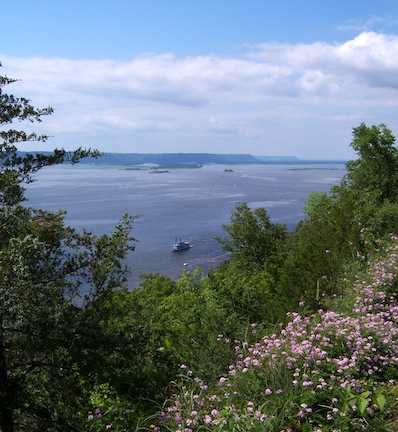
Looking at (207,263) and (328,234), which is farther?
(207,263)

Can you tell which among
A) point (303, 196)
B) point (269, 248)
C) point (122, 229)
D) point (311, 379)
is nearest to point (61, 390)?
point (122, 229)

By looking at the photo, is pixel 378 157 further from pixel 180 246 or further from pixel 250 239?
pixel 180 246

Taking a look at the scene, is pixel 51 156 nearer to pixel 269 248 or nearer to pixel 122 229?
pixel 122 229

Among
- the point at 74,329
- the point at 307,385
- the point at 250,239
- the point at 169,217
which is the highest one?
the point at 307,385

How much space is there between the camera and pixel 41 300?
18.2ft

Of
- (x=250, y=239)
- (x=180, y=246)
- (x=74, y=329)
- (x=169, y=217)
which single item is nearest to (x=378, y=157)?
(x=250, y=239)

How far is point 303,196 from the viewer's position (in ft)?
385

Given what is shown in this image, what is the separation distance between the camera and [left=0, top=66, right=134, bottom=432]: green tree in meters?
5.48

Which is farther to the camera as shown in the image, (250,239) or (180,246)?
(180,246)

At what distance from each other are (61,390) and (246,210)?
34.4 metres

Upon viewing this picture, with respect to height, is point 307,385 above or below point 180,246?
above

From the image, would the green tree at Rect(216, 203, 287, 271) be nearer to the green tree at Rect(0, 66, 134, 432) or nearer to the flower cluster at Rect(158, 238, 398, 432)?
the green tree at Rect(0, 66, 134, 432)

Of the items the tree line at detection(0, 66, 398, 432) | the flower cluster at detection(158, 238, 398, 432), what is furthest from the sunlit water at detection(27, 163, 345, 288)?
the flower cluster at detection(158, 238, 398, 432)

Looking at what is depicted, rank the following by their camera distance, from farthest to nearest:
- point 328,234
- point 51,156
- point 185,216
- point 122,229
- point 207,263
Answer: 1. point 185,216
2. point 207,263
3. point 328,234
4. point 51,156
5. point 122,229
